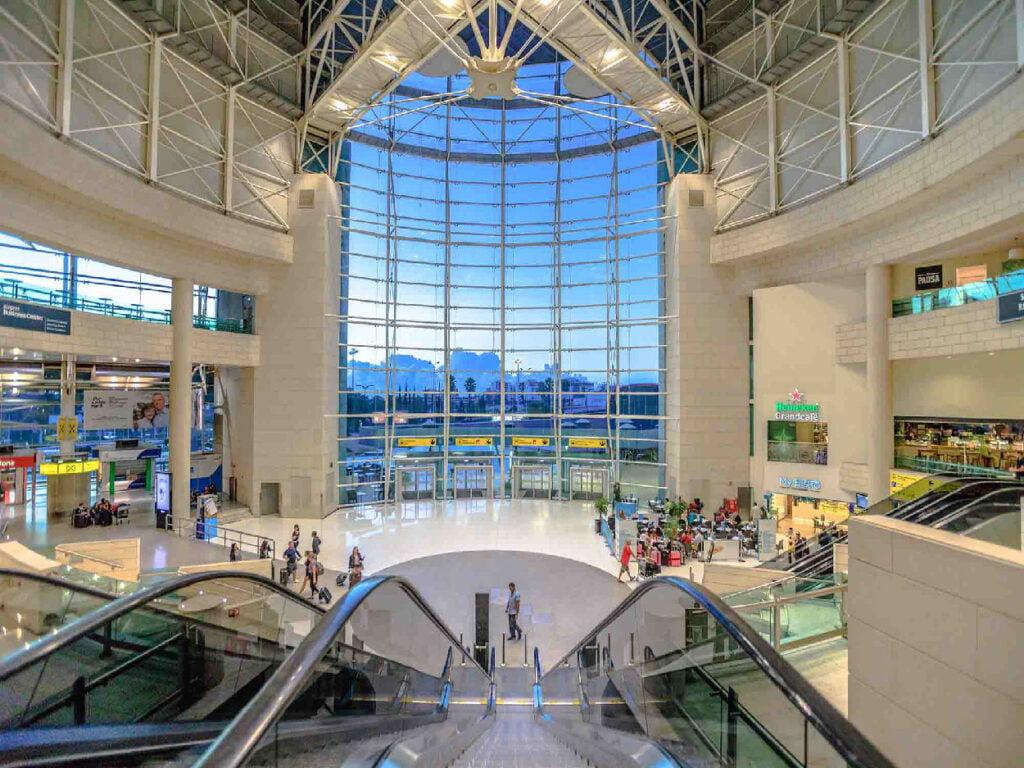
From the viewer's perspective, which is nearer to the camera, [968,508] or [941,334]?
[968,508]

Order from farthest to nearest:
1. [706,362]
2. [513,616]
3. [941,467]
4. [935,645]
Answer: [706,362], [941,467], [513,616], [935,645]

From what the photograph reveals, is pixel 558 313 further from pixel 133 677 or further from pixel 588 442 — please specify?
pixel 133 677

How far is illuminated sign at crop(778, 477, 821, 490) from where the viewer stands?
1566cm

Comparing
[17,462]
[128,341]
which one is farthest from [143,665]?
[17,462]

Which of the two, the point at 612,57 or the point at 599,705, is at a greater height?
the point at 612,57

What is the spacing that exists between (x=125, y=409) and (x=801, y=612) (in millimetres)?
19253

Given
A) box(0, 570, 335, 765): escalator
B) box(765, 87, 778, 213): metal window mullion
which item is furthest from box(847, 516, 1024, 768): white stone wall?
box(765, 87, 778, 213): metal window mullion

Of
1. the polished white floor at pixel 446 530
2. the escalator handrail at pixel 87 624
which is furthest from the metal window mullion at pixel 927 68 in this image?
the escalator handrail at pixel 87 624

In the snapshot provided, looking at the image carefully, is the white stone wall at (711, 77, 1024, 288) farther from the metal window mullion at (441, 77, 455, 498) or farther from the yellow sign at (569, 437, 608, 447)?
the metal window mullion at (441, 77, 455, 498)

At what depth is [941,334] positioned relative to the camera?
40.5 feet

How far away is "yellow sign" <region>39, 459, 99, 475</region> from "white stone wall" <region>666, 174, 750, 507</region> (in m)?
19.3

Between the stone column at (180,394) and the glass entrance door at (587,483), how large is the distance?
14351mm

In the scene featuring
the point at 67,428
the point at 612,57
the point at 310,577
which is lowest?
the point at 310,577

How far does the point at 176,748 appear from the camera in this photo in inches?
74.5
